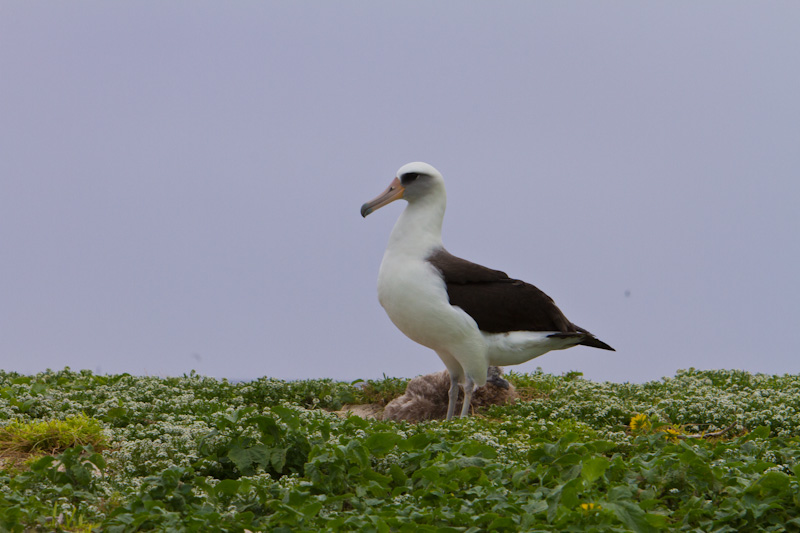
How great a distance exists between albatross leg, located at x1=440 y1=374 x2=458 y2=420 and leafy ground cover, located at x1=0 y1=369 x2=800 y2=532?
166 centimetres

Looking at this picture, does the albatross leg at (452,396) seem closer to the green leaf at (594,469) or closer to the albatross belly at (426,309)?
the albatross belly at (426,309)

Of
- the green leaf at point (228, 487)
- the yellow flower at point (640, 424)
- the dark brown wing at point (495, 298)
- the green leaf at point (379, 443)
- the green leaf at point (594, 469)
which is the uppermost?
the dark brown wing at point (495, 298)

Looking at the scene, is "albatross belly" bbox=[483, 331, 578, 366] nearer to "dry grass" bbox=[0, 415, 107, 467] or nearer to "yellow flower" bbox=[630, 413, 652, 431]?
"yellow flower" bbox=[630, 413, 652, 431]

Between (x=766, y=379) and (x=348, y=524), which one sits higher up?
(x=766, y=379)

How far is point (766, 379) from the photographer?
13.8 metres

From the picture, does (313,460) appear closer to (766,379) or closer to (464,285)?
(464,285)

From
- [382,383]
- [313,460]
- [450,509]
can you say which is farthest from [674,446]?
[382,383]

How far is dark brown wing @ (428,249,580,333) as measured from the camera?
422 inches

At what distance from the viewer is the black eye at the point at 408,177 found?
451 inches

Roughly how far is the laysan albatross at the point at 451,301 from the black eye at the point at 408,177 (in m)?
0.01

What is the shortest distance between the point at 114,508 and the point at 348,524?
1.87 meters

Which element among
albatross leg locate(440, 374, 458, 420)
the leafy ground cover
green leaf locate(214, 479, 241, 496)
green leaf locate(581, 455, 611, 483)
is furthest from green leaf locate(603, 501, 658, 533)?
albatross leg locate(440, 374, 458, 420)

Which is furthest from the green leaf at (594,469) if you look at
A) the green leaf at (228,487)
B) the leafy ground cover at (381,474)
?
the green leaf at (228,487)

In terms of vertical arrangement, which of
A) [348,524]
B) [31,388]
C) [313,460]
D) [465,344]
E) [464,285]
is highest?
[464,285]
